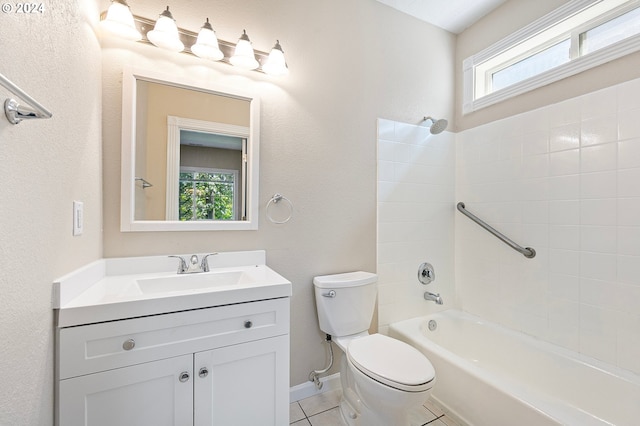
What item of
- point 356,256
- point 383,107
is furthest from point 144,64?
point 356,256

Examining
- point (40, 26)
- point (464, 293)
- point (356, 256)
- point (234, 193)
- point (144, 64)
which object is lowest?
point (464, 293)

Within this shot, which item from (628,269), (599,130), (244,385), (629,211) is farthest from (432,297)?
(244,385)

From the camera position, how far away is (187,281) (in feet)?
4.29

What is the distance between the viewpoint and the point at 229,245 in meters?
1.51

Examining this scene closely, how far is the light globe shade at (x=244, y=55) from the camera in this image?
4.71ft

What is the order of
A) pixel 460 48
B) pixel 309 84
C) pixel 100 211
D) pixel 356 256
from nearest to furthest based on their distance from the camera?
pixel 100 211 < pixel 309 84 < pixel 356 256 < pixel 460 48

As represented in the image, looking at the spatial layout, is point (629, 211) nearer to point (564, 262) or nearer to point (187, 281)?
point (564, 262)

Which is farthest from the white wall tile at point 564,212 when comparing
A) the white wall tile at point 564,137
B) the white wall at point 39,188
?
the white wall at point 39,188

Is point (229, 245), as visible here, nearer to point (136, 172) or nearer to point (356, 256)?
point (136, 172)

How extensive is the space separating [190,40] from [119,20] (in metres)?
0.29

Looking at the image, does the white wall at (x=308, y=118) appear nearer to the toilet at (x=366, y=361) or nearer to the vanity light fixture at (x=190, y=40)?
the vanity light fixture at (x=190, y=40)

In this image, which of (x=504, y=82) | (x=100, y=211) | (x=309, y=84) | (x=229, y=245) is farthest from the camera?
(x=504, y=82)

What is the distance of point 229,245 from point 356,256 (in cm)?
84

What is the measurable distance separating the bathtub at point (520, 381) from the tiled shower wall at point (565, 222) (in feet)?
0.40
